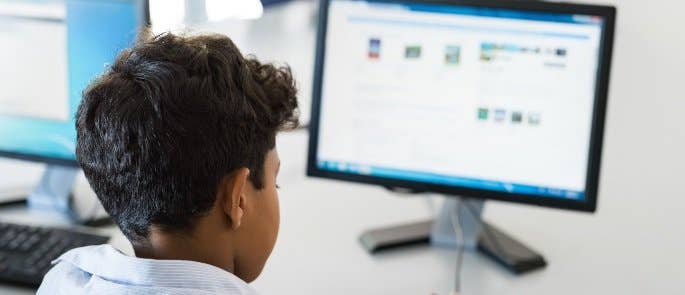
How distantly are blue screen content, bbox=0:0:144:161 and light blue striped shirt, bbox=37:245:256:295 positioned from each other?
→ 441 mm

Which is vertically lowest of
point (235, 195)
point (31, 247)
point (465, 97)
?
point (31, 247)

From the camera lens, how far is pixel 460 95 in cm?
108

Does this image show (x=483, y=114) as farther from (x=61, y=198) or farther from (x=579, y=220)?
(x=61, y=198)

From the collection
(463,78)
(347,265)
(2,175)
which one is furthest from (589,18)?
(2,175)

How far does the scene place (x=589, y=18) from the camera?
1024 millimetres

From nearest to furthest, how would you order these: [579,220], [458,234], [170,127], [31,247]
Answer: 1. [170,127]
2. [31,247]
3. [458,234]
4. [579,220]

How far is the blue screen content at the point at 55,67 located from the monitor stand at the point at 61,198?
7cm

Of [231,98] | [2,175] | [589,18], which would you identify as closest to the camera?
[231,98]

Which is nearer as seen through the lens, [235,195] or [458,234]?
[235,195]

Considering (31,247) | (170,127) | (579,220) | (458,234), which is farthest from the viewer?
(579,220)

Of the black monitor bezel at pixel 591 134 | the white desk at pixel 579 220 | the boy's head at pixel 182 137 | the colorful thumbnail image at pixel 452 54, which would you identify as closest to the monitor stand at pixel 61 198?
the white desk at pixel 579 220

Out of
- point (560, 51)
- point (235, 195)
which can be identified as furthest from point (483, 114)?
point (235, 195)

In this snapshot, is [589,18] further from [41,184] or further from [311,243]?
[41,184]

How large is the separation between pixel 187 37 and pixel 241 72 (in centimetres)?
7
